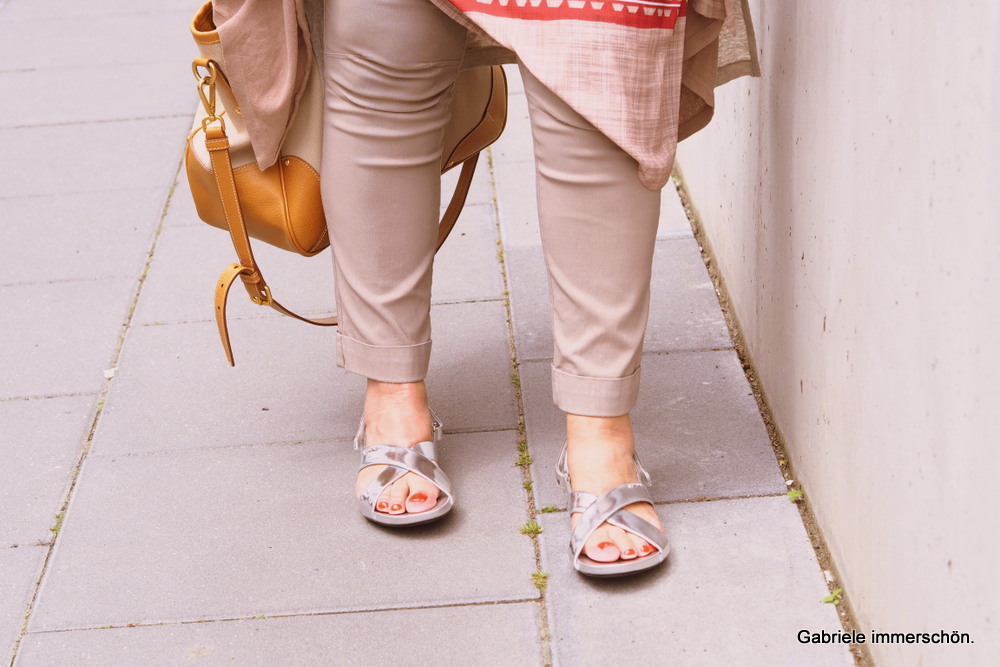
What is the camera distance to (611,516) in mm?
1881

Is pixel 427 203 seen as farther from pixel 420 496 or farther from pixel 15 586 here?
pixel 15 586

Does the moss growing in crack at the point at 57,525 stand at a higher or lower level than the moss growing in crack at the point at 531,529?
lower

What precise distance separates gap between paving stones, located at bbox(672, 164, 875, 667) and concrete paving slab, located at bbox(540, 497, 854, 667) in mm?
15

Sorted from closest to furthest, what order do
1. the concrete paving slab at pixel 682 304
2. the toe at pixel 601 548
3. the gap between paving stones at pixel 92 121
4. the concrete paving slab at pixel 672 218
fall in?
the toe at pixel 601 548, the concrete paving slab at pixel 682 304, the concrete paving slab at pixel 672 218, the gap between paving stones at pixel 92 121

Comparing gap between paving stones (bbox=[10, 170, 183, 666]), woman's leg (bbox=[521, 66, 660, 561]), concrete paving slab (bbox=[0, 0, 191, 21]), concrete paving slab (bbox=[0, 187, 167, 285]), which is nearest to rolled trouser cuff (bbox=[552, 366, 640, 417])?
woman's leg (bbox=[521, 66, 660, 561])

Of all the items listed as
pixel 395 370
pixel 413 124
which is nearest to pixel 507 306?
pixel 395 370

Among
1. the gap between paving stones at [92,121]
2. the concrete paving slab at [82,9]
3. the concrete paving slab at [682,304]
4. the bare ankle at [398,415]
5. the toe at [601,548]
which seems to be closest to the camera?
the toe at [601,548]

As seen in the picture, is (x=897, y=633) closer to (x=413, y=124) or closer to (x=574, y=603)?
(x=574, y=603)

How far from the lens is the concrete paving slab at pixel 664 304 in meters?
2.59

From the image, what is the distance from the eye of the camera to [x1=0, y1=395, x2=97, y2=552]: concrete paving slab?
2145 millimetres

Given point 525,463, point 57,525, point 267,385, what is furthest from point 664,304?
point 57,525

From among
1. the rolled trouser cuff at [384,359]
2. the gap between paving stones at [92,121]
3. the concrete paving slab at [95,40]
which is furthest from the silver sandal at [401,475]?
the concrete paving slab at [95,40]

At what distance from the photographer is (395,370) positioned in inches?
82.0

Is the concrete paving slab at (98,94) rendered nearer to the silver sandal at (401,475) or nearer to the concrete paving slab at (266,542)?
the concrete paving slab at (266,542)
